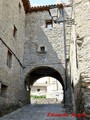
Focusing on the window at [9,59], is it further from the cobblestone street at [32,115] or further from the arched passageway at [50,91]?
the arched passageway at [50,91]

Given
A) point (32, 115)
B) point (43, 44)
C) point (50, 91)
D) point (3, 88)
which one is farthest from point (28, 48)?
point (50, 91)

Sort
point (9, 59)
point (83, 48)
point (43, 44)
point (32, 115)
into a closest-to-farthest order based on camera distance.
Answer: point (83, 48) < point (32, 115) < point (9, 59) < point (43, 44)

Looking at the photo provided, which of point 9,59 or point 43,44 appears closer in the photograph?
point 9,59

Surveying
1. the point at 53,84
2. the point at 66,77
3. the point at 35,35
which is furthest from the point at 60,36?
the point at 53,84

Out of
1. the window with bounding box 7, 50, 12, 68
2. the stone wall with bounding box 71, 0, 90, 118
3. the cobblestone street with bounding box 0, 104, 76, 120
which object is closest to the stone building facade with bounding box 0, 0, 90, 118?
the window with bounding box 7, 50, 12, 68

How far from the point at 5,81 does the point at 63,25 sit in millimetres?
6459

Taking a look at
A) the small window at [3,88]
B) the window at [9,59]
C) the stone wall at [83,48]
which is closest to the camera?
the stone wall at [83,48]

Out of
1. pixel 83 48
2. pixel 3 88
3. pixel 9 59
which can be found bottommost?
pixel 3 88

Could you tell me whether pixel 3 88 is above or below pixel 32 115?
above

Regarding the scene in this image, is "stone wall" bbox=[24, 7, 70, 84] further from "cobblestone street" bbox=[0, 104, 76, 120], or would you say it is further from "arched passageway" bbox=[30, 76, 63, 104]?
"arched passageway" bbox=[30, 76, 63, 104]

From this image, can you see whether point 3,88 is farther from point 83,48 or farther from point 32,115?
point 83,48

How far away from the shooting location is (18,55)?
38.3 feet

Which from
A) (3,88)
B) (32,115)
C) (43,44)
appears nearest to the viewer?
(32,115)

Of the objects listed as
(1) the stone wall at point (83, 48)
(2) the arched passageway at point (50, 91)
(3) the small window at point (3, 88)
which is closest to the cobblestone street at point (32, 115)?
(3) the small window at point (3, 88)
